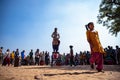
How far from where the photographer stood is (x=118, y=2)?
23.4 meters

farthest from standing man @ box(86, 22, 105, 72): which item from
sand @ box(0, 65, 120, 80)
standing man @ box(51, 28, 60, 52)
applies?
standing man @ box(51, 28, 60, 52)

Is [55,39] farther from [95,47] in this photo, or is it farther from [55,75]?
[55,75]

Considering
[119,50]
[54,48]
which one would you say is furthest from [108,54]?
[54,48]

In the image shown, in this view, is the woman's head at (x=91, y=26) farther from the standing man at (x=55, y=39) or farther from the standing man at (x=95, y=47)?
the standing man at (x=55, y=39)

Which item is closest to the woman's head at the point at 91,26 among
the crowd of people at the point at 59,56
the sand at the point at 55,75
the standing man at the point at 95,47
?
the standing man at the point at 95,47

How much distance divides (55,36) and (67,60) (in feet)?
30.3

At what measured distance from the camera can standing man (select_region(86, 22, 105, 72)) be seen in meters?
7.77

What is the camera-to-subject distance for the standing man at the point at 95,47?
7773 millimetres

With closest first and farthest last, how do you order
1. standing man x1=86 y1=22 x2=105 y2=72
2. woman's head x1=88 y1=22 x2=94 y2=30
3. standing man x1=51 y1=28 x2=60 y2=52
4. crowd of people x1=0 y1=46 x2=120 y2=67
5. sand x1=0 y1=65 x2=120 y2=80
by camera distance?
sand x1=0 y1=65 x2=120 y2=80
standing man x1=86 y1=22 x2=105 y2=72
woman's head x1=88 y1=22 x2=94 y2=30
standing man x1=51 y1=28 x2=60 y2=52
crowd of people x1=0 y1=46 x2=120 y2=67

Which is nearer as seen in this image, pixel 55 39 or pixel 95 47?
pixel 95 47

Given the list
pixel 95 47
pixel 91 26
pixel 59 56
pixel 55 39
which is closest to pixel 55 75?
pixel 95 47

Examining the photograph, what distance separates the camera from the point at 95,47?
310 inches

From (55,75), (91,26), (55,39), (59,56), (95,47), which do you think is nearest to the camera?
(55,75)

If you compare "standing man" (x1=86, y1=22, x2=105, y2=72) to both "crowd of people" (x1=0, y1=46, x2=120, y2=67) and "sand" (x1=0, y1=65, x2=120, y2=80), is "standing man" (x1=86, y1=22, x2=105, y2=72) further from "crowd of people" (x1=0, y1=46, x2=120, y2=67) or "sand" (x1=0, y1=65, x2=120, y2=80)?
"crowd of people" (x1=0, y1=46, x2=120, y2=67)
